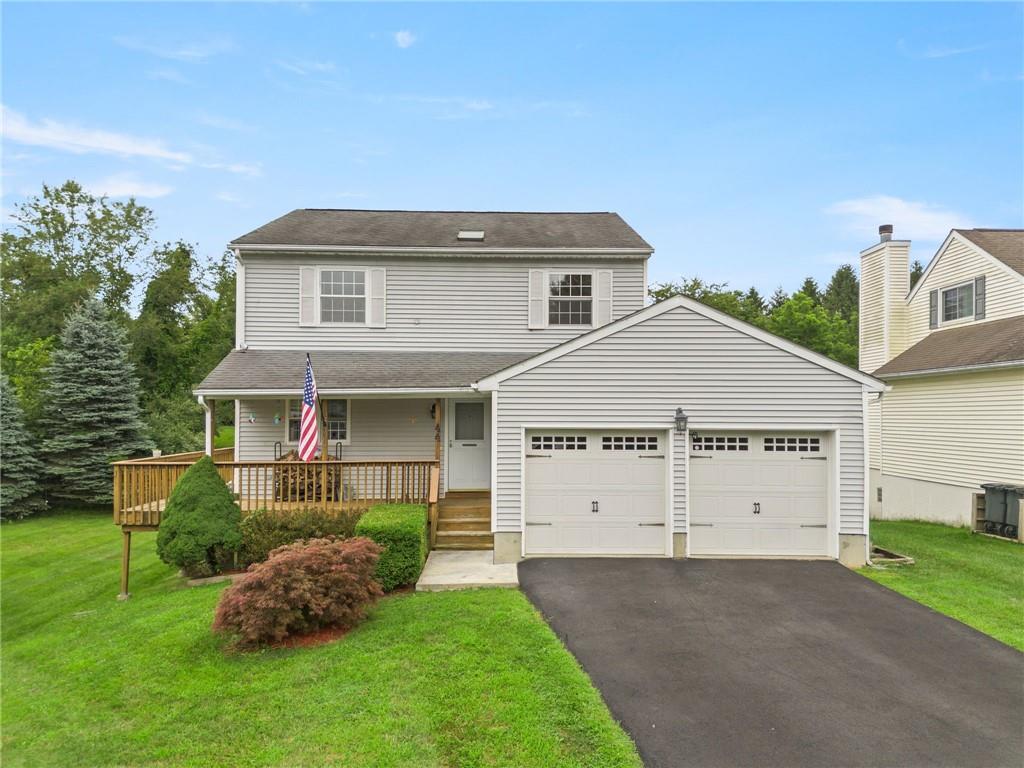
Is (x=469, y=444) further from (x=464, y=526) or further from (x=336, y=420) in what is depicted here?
(x=336, y=420)

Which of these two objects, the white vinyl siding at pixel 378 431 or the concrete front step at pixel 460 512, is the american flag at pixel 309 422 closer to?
the white vinyl siding at pixel 378 431

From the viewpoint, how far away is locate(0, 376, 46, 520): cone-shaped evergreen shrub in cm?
1645

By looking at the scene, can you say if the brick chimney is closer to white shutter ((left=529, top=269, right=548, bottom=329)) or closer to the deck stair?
white shutter ((left=529, top=269, right=548, bottom=329))

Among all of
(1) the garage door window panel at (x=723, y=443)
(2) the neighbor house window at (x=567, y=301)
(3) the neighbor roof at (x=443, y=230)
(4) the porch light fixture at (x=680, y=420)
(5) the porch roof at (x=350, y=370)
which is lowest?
(1) the garage door window panel at (x=723, y=443)

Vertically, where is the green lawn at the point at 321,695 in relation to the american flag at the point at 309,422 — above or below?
below

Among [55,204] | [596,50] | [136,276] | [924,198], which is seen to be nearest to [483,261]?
[596,50]

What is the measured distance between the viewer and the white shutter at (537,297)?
12.3m

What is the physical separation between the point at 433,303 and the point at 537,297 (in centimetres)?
247

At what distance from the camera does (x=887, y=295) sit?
17.5 metres

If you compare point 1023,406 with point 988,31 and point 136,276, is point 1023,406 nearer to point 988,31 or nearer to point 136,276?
point 988,31

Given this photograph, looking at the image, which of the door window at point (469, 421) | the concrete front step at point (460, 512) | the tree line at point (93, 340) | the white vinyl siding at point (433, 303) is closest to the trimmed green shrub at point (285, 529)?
the concrete front step at point (460, 512)

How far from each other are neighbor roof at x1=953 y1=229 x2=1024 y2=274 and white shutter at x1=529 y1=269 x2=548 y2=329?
42.0ft

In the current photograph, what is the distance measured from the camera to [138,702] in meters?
4.95

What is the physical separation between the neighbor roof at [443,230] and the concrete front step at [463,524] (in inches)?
241
